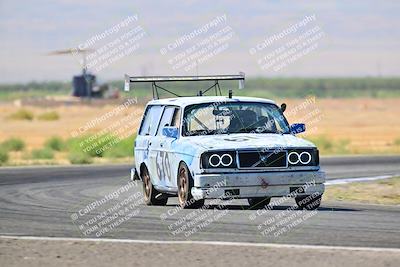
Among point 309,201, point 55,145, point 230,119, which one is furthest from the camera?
point 55,145

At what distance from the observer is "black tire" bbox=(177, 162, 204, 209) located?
18.4 metres

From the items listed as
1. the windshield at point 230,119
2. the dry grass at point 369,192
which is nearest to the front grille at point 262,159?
the windshield at point 230,119

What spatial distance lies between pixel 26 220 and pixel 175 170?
2654mm

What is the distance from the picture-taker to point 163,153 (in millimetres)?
19734

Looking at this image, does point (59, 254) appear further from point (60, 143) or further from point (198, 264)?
point (60, 143)

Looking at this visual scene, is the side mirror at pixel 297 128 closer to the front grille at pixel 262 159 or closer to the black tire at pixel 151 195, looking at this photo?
the front grille at pixel 262 159

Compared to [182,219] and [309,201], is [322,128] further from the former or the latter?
[182,219]

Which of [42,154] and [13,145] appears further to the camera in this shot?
[13,145]

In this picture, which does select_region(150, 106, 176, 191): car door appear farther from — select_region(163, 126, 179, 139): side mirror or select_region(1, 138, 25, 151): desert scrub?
select_region(1, 138, 25, 151): desert scrub

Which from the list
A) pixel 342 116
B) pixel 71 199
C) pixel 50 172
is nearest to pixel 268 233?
pixel 71 199

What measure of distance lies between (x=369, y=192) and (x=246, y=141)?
6.11 metres

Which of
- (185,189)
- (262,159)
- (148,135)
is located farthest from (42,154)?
(262,159)

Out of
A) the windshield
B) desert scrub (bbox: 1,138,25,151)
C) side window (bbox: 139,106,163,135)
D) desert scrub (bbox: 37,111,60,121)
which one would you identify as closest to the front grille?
the windshield

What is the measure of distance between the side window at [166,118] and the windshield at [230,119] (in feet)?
2.03
